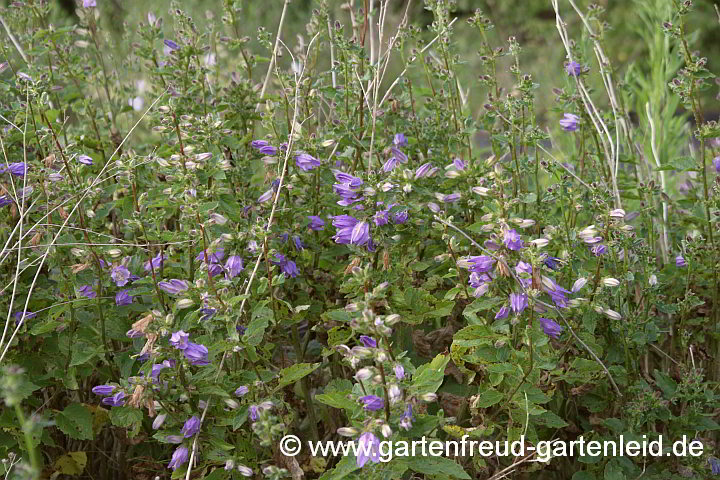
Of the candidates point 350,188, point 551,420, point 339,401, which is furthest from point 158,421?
point 551,420

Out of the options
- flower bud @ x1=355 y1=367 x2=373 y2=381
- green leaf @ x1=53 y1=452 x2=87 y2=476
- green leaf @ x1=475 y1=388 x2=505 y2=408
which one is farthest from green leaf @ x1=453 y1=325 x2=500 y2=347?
green leaf @ x1=53 y1=452 x2=87 y2=476

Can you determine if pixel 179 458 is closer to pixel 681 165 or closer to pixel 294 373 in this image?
pixel 294 373

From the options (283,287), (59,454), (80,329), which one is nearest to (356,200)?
(283,287)

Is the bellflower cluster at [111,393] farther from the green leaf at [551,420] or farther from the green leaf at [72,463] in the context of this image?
the green leaf at [551,420]

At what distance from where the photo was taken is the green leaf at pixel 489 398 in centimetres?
179

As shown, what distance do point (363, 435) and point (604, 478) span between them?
28.8 inches

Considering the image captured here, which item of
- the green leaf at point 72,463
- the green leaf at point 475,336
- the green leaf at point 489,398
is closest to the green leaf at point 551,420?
the green leaf at point 489,398

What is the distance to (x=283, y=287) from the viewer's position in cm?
217

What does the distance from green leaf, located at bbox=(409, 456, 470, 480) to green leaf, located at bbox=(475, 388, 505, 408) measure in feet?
0.79

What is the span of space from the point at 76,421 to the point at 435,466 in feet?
3.07

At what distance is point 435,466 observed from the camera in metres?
1.58

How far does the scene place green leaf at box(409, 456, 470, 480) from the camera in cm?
156

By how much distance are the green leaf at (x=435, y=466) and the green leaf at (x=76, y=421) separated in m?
0.85

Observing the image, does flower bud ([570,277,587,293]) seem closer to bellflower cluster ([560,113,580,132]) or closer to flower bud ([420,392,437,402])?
flower bud ([420,392,437,402])
